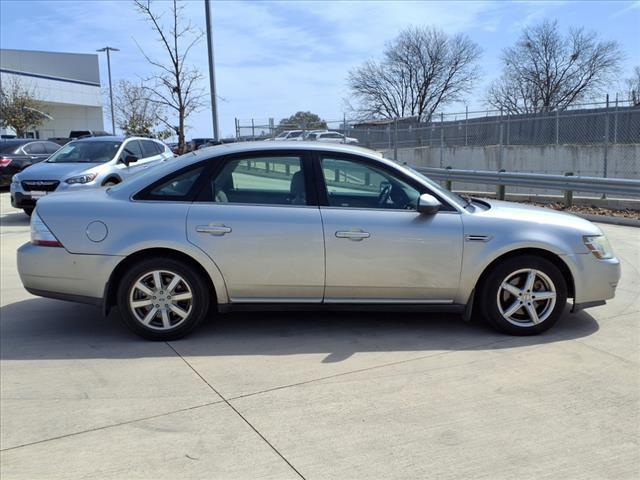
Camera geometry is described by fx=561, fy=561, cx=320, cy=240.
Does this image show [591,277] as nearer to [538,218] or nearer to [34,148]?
[538,218]

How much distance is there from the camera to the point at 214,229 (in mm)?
4438

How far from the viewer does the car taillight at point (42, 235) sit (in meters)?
4.48

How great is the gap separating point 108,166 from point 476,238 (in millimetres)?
8992

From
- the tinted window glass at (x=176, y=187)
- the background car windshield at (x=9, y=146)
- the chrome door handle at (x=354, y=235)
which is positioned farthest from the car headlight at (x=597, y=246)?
the background car windshield at (x=9, y=146)

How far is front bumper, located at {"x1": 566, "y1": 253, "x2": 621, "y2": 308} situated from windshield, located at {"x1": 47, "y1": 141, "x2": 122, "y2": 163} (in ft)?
32.1

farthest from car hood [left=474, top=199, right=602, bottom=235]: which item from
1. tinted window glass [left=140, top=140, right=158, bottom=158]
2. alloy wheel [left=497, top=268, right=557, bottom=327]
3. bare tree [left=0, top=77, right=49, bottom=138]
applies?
bare tree [left=0, top=77, right=49, bottom=138]

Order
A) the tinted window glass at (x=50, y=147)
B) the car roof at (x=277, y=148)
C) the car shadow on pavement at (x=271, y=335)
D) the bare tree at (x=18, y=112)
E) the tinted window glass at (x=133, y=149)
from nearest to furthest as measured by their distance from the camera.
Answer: the car shadow on pavement at (x=271, y=335) → the car roof at (x=277, y=148) → the tinted window glass at (x=133, y=149) → the tinted window glass at (x=50, y=147) → the bare tree at (x=18, y=112)

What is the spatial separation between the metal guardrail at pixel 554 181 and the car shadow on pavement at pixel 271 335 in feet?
22.2

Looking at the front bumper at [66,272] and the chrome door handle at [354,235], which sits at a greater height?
the chrome door handle at [354,235]

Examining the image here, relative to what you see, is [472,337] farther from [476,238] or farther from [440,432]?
[440,432]

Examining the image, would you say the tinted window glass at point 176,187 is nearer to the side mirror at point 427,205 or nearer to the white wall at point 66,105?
the side mirror at point 427,205

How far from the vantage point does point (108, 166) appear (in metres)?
11.4

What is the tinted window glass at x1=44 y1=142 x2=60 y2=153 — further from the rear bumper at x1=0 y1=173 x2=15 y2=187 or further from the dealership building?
the dealership building

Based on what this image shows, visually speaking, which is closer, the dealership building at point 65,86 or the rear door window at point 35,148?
the rear door window at point 35,148
